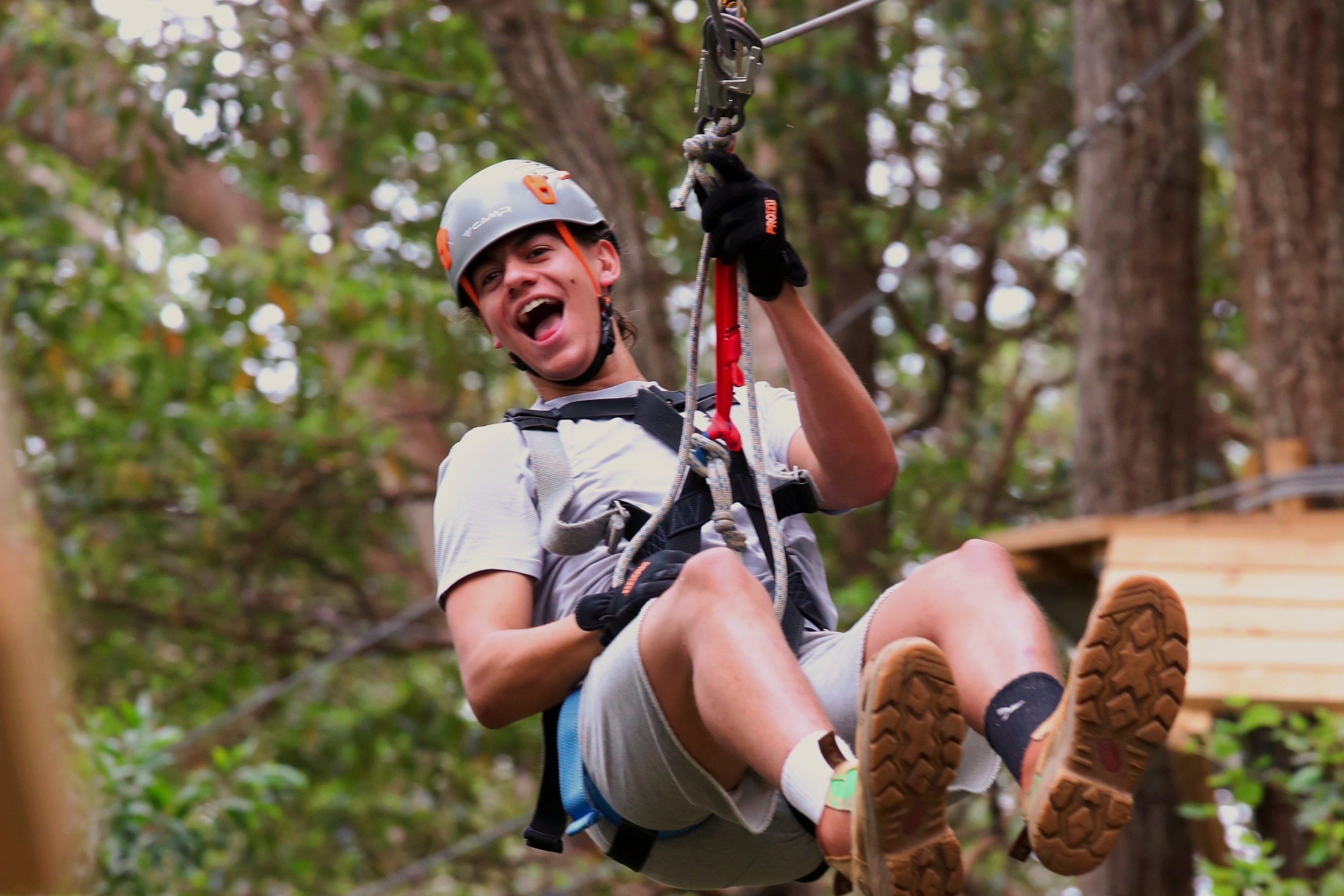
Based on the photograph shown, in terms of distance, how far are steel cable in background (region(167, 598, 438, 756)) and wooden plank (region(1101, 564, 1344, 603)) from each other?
340cm

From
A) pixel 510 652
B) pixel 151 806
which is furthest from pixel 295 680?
pixel 510 652

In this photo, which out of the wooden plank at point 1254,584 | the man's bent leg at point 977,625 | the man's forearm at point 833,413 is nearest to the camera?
the man's bent leg at point 977,625

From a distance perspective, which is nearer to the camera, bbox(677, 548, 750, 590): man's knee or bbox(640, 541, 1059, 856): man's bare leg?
bbox(640, 541, 1059, 856): man's bare leg

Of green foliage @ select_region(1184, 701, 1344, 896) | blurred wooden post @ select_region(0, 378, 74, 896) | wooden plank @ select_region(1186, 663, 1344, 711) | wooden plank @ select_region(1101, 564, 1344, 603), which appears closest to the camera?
blurred wooden post @ select_region(0, 378, 74, 896)

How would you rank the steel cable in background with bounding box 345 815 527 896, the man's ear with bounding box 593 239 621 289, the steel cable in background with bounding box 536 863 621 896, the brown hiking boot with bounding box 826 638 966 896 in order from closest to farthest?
the brown hiking boot with bounding box 826 638 966 896 → the man's ear with bounding box 593 239 621 289 → the steel cable in background with bounding box 345 815 527 896 → the steel cable in background with bounding box 536 863 621 896

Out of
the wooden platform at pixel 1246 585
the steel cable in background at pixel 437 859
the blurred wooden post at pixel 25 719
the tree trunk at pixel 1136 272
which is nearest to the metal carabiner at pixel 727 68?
the blurred wooden post at pixel 25 719

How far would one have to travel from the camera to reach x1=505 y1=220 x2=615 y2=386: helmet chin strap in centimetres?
294

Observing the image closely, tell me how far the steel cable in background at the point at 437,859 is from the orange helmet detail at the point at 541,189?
421 centimetres

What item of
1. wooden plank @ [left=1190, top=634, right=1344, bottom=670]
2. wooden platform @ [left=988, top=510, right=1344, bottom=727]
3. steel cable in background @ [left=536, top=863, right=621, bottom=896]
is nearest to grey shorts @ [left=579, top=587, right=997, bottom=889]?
wooden platform @ [left=988, top=510, right=1344, bottom=727]

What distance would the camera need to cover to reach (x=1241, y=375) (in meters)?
11.8

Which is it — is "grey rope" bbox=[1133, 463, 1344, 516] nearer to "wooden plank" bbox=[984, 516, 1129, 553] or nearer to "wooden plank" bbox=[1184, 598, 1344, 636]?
"wooden plank" bbox=[984, 516, 1129, 553]

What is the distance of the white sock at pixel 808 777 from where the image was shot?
2102 millimetres

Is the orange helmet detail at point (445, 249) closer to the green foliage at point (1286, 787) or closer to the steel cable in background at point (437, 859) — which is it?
the green foliage at point (1286, 787)

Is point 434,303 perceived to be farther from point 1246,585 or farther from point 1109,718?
point 1109,718
